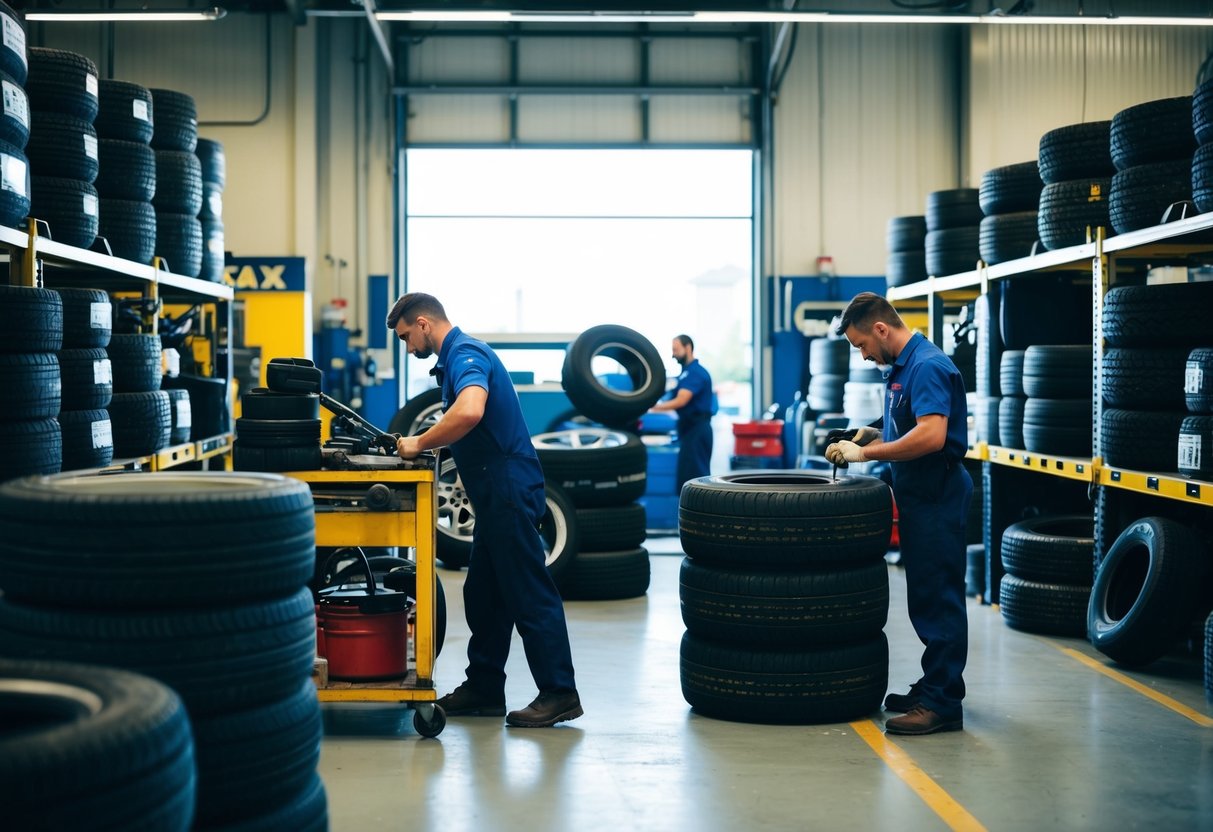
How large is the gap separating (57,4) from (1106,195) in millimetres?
10690

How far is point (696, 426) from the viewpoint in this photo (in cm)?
1089

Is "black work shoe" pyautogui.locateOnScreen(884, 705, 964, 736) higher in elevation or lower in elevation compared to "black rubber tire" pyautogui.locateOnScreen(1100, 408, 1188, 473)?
lower

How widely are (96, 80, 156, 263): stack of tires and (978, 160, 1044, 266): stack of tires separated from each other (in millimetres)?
5277

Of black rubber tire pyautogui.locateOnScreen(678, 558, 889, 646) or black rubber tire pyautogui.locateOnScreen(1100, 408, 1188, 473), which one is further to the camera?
black rubber tire pyautogui.locateOnScreen(1100, 408, 1188, 473)

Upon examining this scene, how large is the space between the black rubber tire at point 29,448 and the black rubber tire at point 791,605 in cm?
282

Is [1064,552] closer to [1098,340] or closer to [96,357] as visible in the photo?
[1098,340]

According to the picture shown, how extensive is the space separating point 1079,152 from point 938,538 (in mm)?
3302

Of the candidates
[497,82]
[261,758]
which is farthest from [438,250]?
[261,758]

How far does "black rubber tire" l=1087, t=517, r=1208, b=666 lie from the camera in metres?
5.70

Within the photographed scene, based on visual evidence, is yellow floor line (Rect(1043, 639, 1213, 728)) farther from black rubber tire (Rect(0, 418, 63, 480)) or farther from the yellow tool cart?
black rubber tire (Rect(0, 418, 63, 480))

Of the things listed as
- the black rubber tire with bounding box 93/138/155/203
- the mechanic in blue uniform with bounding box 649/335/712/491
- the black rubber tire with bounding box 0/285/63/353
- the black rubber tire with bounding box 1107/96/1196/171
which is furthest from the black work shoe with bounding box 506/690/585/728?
the mechanic in blue uniform with bounding box 649/335/712/491

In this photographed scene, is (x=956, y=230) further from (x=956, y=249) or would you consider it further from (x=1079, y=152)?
(x=1079, y=152)

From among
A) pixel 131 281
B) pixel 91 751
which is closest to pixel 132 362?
pixel 131 281

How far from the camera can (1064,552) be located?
691 cm
